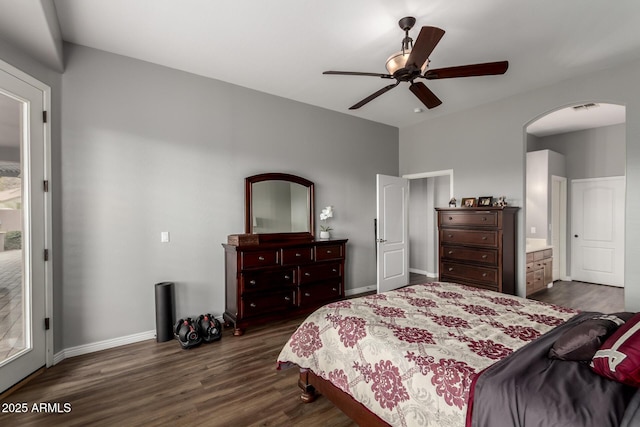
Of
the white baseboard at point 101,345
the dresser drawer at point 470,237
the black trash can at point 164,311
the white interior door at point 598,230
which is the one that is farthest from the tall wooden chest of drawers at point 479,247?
the white baseboard at point 101,345

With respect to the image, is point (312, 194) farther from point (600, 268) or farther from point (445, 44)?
point (600, 268)

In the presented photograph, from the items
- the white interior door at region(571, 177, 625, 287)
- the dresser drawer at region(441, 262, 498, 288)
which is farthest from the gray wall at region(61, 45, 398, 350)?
the white interior door at region(571, 177, 625, 287)

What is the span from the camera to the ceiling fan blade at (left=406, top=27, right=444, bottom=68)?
1819 millimetres

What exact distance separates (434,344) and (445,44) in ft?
8.71

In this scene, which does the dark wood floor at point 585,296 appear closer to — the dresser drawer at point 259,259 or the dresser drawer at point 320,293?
the dresser drawer at point 320,293

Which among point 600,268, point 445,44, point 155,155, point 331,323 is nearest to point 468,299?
point 331,323

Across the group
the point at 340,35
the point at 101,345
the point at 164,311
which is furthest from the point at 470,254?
the point at 101,345

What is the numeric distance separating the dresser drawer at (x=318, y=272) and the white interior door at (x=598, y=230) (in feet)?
16.1

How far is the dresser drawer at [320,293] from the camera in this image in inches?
146

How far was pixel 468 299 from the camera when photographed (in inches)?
92.0

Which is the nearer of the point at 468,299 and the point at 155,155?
the point at 468,299

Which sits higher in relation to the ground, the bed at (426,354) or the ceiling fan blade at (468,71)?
the ceiling fan blade at (468,71)

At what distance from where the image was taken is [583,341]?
50.4 inches

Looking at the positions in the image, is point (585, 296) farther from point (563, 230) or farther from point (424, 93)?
point (424, 93)
